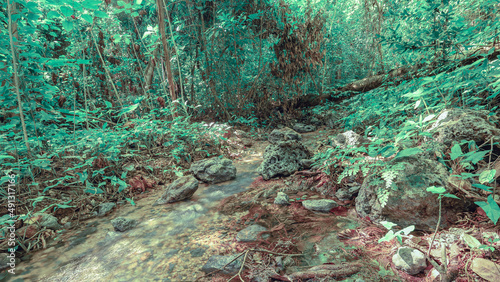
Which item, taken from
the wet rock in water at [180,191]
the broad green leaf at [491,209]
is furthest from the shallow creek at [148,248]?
the broad green leaf at [491,209]

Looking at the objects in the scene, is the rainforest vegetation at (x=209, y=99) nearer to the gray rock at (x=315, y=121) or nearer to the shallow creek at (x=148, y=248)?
the gray rock at (x=315, y=121)

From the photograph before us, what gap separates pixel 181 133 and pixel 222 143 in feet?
3.29

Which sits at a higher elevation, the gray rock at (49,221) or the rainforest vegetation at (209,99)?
the rainforest vegetation at (209,99)

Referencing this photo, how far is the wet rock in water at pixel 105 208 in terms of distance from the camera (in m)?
2.57

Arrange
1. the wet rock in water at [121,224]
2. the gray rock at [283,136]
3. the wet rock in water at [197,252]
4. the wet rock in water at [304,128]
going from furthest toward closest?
1. the wet rock in water at [304,128]
2. the gray rock at [283,136]
3. the wet rock in water at [121,224]
4. the wet rock in water at [197,252]

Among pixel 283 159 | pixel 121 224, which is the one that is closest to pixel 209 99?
pixel 283 159

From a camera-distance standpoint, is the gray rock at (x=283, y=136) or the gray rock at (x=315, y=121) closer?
the gray rock at (x=283, y=136)

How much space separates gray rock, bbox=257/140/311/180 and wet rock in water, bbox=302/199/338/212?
922 millimetres

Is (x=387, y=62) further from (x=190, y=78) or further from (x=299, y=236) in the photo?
(x=299, y=236)

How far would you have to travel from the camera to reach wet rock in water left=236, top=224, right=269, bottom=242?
1.82m

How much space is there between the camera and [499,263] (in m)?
1.13

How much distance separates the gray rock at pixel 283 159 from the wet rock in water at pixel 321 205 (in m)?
0.92

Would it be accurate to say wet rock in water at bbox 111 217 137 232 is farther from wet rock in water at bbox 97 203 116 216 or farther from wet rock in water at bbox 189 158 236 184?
wet rock in water at bbox 189 158 236 184

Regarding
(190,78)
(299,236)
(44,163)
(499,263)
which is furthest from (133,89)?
(499,263)
